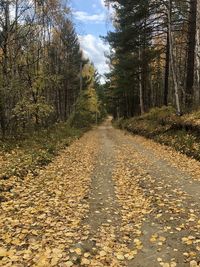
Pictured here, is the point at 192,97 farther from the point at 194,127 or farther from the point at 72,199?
the point at 72,199

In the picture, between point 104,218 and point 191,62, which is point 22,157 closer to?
point 104,218

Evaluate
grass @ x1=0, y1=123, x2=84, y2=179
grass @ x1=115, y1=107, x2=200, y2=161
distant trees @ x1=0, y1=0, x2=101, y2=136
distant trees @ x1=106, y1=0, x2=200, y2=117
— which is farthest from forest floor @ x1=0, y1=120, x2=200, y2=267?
distant trees @ x1=106, y1=0, x2=200, y2=117

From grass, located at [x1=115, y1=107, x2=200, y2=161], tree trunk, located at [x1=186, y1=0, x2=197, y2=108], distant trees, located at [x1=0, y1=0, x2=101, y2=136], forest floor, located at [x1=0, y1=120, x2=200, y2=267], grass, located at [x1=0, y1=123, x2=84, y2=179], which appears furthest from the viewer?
tree trunk, located at [x1=186, y1=0, x2=197, y2=108]

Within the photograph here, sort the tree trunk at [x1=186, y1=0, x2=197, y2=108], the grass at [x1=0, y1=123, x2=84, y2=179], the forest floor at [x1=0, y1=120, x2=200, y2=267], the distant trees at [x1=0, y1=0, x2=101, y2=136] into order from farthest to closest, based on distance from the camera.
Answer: the tree trunk at [x1=186, y1=0, x2=197, y2=108], the distant trees at [x1=0, y1=0, x2=101, y2=136], the grass at [x1=0, y1=123, x2=84, y2=179], the forest floor at [x1=0, y1=120, x2=200, y2=267]

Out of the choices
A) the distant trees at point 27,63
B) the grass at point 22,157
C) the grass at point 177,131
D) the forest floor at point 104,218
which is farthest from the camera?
the distant trees at point 27,63

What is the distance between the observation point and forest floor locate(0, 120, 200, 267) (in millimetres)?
5555

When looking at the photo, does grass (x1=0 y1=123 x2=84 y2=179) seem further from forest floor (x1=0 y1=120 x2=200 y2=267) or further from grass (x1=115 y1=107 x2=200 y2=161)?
grass (x1=115 y1=107 x2=200 y2=161)

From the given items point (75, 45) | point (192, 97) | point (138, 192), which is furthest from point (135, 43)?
point (138, 192)

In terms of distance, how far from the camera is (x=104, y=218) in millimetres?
7359

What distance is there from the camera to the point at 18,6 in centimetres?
1912

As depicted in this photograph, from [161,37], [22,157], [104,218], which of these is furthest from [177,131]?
[161,37]

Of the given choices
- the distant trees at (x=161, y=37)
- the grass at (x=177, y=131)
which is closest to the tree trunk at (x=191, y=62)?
the distant trees at (x=161, y=37)

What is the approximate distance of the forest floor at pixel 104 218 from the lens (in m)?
5.55

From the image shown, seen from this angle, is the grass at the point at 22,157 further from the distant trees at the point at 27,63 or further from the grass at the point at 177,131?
the grass at the point at 177,131
